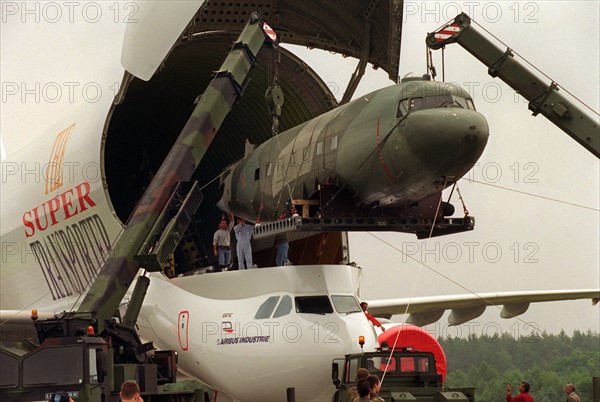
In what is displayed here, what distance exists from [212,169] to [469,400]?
550 inches

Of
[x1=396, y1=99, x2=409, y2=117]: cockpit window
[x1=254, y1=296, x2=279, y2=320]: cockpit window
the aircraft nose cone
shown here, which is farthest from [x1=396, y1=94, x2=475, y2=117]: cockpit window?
[x1=254, y1=296, x2=279, y2=320]: cockpit window

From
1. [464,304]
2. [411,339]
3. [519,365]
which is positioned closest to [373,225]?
[411,339]

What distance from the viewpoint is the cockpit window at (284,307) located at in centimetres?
1931

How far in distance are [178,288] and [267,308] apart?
264 centimetres

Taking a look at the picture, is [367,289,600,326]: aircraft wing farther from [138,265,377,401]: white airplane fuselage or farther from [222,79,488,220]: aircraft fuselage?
[222,79,488,220]: aircraft fuselage

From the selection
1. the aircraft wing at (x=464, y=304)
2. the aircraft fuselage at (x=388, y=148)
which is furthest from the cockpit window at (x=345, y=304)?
the aircraft wing at (x=464, y=304)

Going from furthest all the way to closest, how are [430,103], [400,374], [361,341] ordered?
[361,341] → [430,103] → [400,374]

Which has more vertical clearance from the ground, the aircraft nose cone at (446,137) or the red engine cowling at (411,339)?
the aircraft nose cone at (446,137)

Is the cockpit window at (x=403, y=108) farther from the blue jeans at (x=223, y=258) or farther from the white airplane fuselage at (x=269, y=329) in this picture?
the blue jeans at (x=223, y=258)

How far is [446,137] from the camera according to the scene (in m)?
16.3

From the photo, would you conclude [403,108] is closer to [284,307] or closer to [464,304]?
[284,307]

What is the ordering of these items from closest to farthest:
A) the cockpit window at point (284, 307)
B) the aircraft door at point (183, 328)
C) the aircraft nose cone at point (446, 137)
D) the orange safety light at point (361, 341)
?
the aircraft nose cone at point (446, 137), the orange safety light at point (361, 341), the cockpit window at point (284, 307), the aircraft door at point (183, 328)

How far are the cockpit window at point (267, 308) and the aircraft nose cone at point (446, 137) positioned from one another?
4.49 m

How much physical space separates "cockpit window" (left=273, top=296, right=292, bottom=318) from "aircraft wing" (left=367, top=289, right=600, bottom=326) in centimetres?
738
